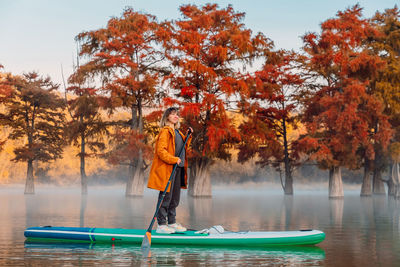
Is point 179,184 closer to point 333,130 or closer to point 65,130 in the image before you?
point 333,130

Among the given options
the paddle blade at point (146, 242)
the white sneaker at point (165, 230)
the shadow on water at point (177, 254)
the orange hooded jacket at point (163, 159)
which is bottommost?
the shadow on water at point (177, 254)

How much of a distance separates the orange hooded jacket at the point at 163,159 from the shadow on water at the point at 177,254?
1067 mm

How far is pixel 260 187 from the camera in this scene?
204 ft

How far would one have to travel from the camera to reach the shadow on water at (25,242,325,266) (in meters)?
7.73

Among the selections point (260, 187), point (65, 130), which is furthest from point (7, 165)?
point (65, 130)

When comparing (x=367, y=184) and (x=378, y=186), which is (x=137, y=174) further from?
(x=378, y=186)

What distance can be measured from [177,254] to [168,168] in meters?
1.82

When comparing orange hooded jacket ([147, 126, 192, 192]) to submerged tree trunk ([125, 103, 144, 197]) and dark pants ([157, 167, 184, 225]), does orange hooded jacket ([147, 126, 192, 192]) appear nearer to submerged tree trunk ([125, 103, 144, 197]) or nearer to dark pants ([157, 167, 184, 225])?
dark pants ([157, 167, 184, 225])

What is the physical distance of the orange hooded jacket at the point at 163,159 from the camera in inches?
381

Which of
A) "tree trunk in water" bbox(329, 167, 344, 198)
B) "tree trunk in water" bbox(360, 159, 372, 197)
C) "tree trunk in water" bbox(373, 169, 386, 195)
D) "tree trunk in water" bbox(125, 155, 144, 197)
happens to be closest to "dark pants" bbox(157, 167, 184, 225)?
"tree trunk in water" bbox(125, 155, 144, 197)

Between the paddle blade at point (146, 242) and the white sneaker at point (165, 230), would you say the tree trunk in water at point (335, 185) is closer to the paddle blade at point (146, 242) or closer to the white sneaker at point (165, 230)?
the white sneaker at point (165, 230)

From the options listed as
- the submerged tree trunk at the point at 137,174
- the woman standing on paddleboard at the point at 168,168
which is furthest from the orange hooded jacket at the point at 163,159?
the submerged tree trunk at the point at 137,174

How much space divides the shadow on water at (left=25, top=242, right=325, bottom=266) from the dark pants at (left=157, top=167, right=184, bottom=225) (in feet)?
1.97

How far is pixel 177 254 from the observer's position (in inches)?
333
